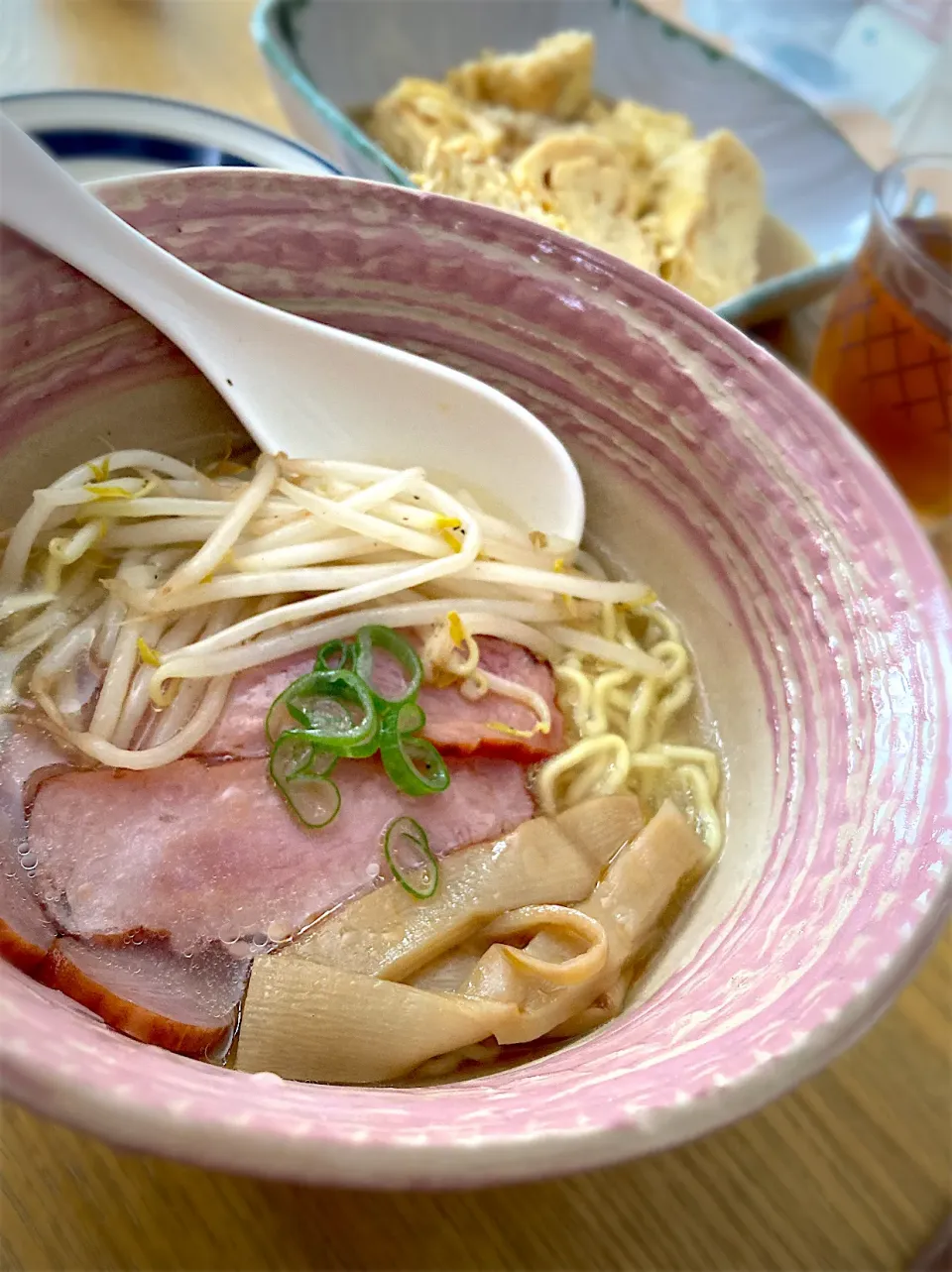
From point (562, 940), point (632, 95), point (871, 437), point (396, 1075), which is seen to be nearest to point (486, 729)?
point (562, 940)

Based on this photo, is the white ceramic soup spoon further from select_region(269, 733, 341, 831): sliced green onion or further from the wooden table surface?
the wooden table surface

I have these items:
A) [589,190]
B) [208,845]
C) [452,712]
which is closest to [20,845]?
[208,845]

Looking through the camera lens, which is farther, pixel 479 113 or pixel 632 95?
pixel 632 95

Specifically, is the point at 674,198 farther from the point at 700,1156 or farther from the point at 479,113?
the point at 700,1156

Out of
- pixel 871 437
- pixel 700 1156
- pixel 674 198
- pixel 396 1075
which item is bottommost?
pixel 700 1156

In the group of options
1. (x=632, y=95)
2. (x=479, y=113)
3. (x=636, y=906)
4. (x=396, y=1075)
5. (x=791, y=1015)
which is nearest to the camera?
(x=791, y=1015)

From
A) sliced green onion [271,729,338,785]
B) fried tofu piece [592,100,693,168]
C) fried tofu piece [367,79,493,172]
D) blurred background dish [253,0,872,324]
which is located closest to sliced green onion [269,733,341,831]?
sliced green onion [271,729,338,785]

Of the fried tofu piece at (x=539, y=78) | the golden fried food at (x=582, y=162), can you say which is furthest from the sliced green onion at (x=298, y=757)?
the fried tofu piece at (x=539, y=78)
